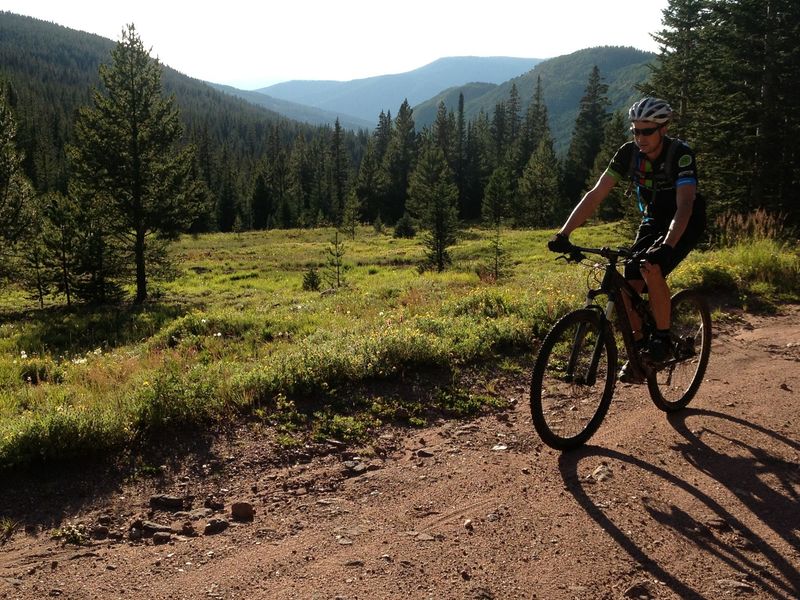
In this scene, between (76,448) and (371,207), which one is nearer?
(76,448)

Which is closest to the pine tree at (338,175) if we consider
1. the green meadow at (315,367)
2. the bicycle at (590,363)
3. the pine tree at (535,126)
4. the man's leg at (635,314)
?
the pine tree at (535,126)

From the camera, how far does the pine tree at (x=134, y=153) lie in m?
27.8

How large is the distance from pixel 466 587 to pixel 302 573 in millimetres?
902

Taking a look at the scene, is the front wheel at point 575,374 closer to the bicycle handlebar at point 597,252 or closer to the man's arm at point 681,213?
the bicycle handlebar at point 597,252

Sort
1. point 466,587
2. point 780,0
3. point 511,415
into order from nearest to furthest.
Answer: point 466,587, point 511,415, point 780,0

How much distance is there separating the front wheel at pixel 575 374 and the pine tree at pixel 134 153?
27.8 meters

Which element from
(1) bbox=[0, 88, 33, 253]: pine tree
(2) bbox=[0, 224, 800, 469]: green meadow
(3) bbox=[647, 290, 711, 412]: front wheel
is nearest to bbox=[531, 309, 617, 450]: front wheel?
(3) bbox=[647, 290, 711, 412]: front wheel

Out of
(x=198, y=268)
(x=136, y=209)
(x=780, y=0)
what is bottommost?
(x=198, y=268)

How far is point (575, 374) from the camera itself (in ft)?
15.6

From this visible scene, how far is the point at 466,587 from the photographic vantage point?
2990 millimetres

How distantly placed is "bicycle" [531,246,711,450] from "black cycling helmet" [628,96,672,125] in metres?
1.09

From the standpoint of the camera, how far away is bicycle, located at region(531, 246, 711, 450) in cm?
452

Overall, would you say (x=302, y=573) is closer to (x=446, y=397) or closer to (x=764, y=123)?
(x=446, y=397)

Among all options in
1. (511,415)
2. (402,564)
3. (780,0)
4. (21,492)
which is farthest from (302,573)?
(780,0)
